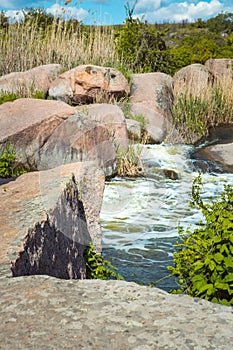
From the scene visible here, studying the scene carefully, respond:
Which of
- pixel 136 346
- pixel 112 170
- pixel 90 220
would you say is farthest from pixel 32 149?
pixel 136 346

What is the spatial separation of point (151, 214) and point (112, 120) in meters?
2.66

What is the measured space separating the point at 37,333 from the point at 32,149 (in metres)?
5.36

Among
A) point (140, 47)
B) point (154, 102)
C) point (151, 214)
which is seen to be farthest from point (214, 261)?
point (140, 47)

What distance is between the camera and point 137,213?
20.6 feet

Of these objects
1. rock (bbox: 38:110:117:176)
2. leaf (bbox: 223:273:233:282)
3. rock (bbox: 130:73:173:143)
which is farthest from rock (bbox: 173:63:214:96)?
leaf (bbox: 223:273:233:282)

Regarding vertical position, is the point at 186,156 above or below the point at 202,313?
below

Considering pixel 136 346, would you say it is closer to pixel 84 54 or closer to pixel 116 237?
pixel 116 237

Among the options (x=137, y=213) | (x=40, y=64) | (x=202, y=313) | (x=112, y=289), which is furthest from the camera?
(x=40, y=64)

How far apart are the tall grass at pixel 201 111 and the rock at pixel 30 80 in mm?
3112

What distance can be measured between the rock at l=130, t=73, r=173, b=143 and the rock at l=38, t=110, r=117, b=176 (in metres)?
2.98

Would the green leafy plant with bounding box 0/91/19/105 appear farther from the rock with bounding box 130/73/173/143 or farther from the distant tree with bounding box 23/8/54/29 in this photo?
the distant tree with bounding box 23/8/54/29

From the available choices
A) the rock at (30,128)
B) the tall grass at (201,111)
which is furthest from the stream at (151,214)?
the tall grass at (201,111)

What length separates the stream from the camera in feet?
15.2

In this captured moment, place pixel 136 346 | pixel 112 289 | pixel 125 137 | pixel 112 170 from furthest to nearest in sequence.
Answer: pixel 125 137
pixel 112 170
pixel 112 289
pixel 136 346
